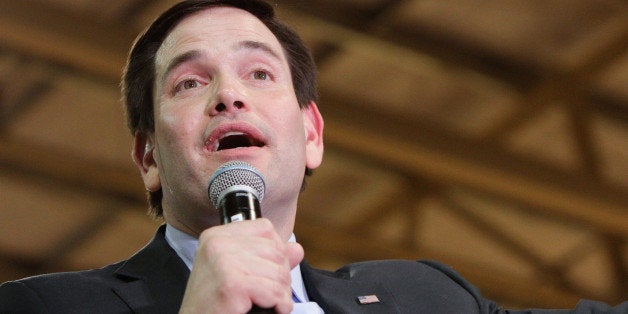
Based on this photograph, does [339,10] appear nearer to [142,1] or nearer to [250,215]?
[142,1]

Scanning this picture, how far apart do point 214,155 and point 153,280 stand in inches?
10.6

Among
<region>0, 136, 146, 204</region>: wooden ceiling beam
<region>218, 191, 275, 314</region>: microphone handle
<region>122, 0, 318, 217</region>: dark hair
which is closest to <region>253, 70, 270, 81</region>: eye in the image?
<region>122, 0, 318, 217</region>: dark hair

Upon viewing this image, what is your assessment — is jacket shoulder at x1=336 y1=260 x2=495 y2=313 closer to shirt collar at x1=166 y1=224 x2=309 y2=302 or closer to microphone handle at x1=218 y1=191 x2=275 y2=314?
shirt collar at x1=166 y1=224 x2=309 y2=302

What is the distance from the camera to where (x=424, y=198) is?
7223 millimetres

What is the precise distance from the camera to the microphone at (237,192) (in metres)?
1.76

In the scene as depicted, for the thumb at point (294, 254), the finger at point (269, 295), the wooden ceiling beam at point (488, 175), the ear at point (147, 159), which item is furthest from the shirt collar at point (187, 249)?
the wooden ceiling beam at point (488, 175)

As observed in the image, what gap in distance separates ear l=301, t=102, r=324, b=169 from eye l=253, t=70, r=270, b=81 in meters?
0.22

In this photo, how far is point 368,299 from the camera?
243cm

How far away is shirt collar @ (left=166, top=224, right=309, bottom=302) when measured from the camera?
2371 millimetres

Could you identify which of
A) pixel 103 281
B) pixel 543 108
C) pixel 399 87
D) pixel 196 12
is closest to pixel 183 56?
pixel 196 12

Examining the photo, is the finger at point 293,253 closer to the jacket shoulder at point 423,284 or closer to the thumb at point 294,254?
the thumb at point 294,254

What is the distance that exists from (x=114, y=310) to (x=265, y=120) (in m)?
0.48

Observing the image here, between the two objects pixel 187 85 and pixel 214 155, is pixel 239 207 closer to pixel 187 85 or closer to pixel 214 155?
pixel 214 155

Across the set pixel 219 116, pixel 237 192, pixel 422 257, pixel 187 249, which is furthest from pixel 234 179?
pixel 422 257
